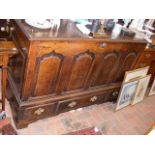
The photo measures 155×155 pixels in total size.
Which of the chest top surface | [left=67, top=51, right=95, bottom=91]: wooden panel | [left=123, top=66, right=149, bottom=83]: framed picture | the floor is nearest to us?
the chest top surface

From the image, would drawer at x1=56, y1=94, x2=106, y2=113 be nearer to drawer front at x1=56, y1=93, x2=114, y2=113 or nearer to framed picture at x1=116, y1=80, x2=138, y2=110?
drawer front at x1=56, y1=93, x2=114, y2=113

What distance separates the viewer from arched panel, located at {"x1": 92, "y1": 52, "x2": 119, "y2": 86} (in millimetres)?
2192

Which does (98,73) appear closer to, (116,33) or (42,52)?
(116,33)

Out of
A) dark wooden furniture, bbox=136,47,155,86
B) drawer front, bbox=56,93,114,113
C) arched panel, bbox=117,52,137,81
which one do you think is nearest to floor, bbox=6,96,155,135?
drawer front, bbox=56,93,114,113

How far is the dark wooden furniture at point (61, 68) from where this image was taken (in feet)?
5.64

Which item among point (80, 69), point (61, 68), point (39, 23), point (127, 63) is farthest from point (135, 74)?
point (39, 23)

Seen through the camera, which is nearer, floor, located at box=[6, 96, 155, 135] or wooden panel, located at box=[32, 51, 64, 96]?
wooden panel, located at box=[32, 51, 64, 96]

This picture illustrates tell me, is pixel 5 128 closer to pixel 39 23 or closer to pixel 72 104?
pixel 72 104

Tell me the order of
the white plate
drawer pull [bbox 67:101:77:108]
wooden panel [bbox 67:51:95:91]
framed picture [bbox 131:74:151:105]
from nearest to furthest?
1. the white plate
2. wooden panel [bbox 67:51:95:91]
3. drawer pull [bbox 67:101:77:108]
4. framed picture [bbox 131:74:151:105]

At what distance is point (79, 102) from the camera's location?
238 centimetres

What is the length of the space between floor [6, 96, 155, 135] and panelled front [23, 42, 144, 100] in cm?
34
